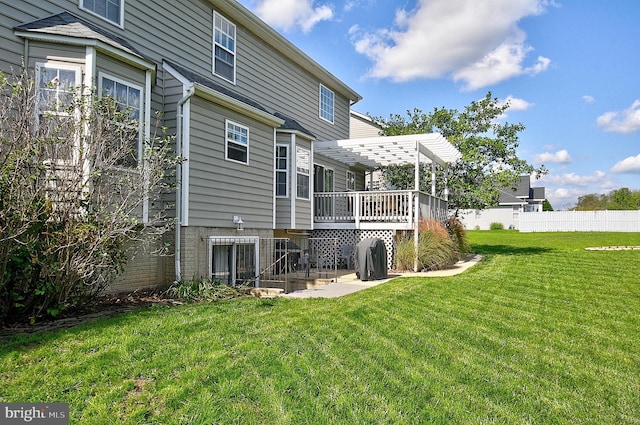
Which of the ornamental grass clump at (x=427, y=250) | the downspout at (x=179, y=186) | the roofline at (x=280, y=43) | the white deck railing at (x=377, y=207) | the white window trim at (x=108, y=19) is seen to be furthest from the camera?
the white deck railing at (x=377, y=207)

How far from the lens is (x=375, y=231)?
1414 cm

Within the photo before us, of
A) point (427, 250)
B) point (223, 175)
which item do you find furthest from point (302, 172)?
point (427, 250)

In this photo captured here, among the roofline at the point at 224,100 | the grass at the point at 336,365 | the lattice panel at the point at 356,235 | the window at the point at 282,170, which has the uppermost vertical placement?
the roofline at the point at 224,100

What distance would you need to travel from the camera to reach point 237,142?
10273 mm

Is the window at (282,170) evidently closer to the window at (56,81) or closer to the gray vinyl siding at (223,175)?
the gray vinyl siding at (223,175)

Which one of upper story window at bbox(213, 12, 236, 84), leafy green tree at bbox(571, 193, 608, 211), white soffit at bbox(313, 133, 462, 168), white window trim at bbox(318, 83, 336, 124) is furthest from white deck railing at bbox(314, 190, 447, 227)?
leafy green tree at bbox(571, 193, 608, 211)

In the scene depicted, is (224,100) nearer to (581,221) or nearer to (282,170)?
(282,170)

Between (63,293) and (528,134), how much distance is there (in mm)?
19369

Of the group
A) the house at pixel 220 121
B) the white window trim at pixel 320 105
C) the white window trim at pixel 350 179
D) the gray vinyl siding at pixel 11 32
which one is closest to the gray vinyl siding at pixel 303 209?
the house at pixel 220 121

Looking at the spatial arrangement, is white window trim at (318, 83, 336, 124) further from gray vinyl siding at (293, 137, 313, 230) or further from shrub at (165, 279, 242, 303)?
shrub at (165, 279, 242, 303)

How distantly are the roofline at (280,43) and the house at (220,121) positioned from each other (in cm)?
5

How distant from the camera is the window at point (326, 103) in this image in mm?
17105

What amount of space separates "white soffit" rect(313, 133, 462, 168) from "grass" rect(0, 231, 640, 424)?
7.21 meters

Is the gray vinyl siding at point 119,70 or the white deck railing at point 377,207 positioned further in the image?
the white deck railing at point 377,207
